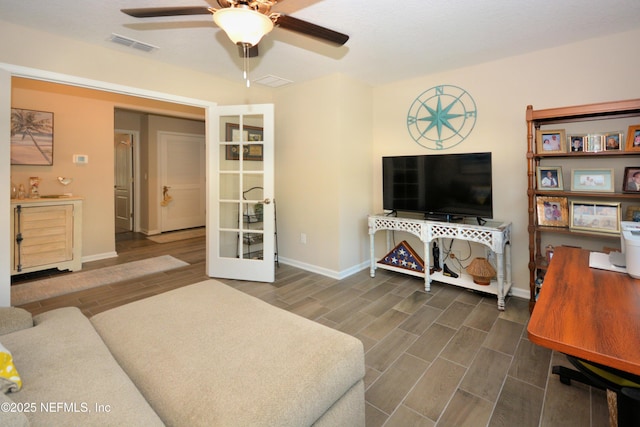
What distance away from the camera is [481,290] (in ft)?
10.1

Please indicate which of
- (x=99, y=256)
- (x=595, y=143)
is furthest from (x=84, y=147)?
(x=595, y=143)

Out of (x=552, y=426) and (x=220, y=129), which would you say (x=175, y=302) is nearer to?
(x=552, y=426)

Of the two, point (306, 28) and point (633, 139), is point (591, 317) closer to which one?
point (306, 28)

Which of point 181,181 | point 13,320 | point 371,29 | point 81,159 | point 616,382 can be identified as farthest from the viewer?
point 181,181

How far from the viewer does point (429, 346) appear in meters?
2.25

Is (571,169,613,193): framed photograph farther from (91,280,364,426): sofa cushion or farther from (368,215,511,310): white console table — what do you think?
(91,280,364,426): sofa cushion

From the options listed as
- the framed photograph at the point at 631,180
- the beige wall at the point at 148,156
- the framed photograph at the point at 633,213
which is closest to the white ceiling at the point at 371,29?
the framed photograph at the point at 631,180

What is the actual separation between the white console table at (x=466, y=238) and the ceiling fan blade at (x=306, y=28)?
2081 millimetres

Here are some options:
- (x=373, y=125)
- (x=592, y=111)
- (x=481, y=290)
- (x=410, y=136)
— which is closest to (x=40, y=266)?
(x=373, y=125)

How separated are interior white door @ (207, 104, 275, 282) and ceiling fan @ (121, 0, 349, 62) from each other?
188 cm

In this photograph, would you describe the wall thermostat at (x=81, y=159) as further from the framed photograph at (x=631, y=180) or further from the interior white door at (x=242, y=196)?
the framed photograph at (x=631, y=180)

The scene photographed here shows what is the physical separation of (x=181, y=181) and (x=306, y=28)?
595 centimetres

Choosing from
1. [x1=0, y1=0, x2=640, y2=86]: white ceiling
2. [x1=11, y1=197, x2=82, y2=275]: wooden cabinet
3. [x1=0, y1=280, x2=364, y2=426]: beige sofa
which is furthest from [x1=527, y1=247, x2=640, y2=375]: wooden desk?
[x1=11, y1=197, x2=82, y2=275]: wooden cabinet

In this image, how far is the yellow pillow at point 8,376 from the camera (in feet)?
3.03
